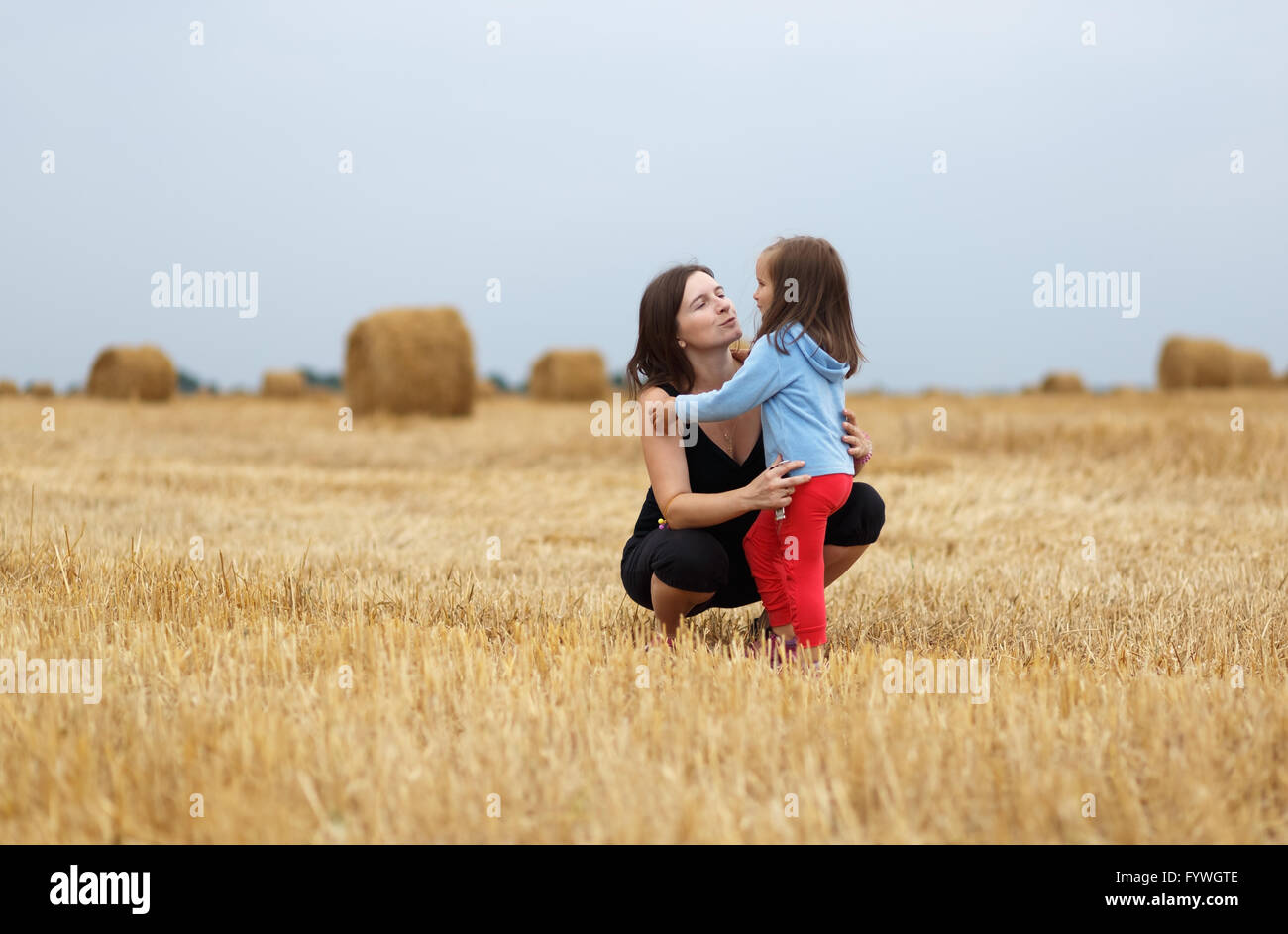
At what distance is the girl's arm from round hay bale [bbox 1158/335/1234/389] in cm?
2586

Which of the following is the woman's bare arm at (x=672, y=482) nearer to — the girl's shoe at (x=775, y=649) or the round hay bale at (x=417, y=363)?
the girl's shoe at (x=775, y=649)

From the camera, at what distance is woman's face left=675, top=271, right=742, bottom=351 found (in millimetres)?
3596

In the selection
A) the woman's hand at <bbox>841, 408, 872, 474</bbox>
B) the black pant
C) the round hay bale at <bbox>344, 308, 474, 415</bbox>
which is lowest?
the black pant

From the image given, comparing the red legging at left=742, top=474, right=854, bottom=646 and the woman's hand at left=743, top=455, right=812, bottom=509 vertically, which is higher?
the woman's hand at left=743, top=455, right=812, bottom=509

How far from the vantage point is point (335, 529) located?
280 inches

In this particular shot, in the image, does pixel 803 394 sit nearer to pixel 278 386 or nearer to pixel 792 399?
pixel 792 399

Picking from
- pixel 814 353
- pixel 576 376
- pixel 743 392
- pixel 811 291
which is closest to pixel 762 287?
pixel 811 291

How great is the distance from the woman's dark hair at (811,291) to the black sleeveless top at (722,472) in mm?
511

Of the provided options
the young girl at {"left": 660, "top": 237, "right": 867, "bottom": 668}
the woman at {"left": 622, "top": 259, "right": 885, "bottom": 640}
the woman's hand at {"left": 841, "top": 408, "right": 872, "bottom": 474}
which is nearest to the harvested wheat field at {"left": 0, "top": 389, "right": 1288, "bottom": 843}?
the woman at {"left": 622, "top": 259, "right": 885, "bottom": 640}

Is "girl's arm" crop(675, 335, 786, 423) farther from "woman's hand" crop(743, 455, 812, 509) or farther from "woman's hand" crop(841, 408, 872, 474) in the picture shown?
"woman's hand" crop(841, 408, 872, 474)

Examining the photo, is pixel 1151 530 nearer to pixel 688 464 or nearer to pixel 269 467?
pixel 688 464

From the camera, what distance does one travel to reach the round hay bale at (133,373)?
23047mm

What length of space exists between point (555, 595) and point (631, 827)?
2.71 metres
